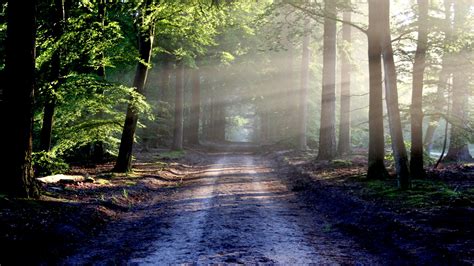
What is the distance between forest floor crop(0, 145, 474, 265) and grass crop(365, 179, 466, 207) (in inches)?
1.1

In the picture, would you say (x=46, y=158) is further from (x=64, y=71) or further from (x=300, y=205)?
(x=300, y=205)

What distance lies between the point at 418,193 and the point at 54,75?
10802 millimetres

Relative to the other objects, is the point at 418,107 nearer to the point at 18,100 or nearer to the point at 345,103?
the point at 345,103

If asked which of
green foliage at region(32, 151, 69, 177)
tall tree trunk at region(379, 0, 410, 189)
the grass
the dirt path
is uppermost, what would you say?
tall tree trunk at region(379, 0, 410, 189)

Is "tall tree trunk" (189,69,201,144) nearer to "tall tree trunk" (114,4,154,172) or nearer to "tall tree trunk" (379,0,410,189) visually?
"tall tree trunk" (114,4,154,172)

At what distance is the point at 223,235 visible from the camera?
7051mm

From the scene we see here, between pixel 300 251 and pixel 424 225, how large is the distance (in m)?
2.38

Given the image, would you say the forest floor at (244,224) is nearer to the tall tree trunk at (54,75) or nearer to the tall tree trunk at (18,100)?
the tall tree trunk at (18,100)

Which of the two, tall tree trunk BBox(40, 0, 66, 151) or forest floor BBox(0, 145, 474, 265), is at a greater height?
tall tree trunk BBox(40, 0, 66, 151)

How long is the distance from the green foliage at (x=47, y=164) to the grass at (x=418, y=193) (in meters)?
8.85

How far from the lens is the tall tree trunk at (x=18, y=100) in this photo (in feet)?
26.8

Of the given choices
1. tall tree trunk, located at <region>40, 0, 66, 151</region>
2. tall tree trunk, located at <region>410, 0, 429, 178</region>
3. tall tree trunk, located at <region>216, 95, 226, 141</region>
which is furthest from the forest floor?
tall tree trunk, located at <region>216, 95, 226, 141</region>

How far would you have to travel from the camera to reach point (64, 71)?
13.2 metres

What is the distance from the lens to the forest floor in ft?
19.0
